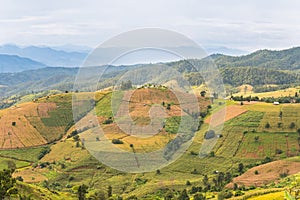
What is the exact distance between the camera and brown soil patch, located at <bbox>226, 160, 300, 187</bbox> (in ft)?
233

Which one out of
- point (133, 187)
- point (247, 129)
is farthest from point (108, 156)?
point (247, 129)

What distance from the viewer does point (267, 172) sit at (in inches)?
3004

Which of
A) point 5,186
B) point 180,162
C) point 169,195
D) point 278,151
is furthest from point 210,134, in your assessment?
point 5,186

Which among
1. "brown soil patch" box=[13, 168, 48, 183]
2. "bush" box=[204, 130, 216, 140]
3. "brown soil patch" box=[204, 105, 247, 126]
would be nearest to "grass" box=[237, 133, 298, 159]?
"brown soil patch" box=[204, 105, 247, 126]

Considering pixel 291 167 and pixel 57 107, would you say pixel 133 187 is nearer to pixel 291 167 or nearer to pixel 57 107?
pixel 291 167

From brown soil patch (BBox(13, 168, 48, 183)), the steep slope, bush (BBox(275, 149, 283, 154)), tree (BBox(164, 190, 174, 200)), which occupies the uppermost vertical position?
the steep slope

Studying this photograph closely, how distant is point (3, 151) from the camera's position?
327ft

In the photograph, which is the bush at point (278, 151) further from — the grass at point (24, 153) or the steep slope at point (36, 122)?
the steep slope at point (36, 122)

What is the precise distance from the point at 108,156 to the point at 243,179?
24404 millimetres

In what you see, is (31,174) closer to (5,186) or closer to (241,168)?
(241,168)

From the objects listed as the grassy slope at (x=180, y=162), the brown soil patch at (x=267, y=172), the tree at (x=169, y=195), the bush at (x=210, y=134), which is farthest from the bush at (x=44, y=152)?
the brown soil patch at (x=267, y=172)

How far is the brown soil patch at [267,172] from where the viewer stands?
71125mm

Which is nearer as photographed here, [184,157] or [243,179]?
[243,179]

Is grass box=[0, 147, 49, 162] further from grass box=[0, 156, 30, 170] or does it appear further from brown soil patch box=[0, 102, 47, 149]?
grass box=[0, 156, 30, 170]
